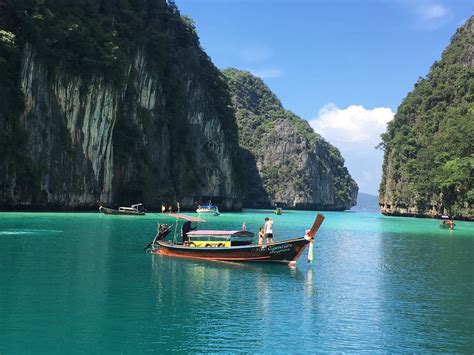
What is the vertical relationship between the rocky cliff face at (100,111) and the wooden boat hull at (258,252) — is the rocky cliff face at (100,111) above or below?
above

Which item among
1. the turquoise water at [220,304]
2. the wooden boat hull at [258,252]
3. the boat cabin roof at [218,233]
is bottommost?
the turquoise water at [220,304]

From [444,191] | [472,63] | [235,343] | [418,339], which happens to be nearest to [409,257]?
[418,339]

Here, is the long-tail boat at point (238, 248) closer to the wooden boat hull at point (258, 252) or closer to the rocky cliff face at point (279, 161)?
the wooden boat hull at point (258, 252)

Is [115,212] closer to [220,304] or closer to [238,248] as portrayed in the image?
[238,248]

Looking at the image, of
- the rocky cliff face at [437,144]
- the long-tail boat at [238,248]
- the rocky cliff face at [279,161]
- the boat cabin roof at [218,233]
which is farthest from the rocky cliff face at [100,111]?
the rocky cliff face at [279,161]

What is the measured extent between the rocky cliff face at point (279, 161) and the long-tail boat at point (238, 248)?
4558 inches

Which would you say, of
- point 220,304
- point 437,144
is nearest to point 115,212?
point 220,304

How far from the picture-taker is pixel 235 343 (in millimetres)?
11625

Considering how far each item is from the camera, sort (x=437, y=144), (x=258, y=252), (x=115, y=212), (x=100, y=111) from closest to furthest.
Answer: (x=258, y=252) → (x=115, y=212) → (x=100, y=111) → (x=437, y=144)

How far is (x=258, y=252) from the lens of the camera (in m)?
24.3

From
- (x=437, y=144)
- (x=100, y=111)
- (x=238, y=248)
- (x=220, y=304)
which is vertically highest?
(x=100, y=111)

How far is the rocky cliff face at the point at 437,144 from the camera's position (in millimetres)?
75375

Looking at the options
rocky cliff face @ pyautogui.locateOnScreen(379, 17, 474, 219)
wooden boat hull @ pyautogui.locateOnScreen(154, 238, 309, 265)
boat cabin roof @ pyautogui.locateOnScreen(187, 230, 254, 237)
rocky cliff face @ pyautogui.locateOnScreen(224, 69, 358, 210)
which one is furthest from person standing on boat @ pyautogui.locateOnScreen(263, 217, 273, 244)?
rocky cliff face @ pyautogui.locateOnScreen(224, 69, 358, 210)

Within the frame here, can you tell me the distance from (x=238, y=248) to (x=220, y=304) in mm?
8966
